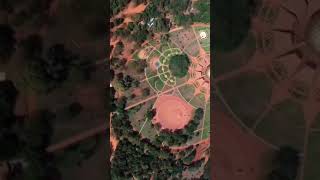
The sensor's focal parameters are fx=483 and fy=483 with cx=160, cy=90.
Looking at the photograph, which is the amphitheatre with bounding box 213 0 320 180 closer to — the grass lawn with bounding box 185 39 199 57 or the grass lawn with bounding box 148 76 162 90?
the grass lawn with bounding box 185 39 199 57

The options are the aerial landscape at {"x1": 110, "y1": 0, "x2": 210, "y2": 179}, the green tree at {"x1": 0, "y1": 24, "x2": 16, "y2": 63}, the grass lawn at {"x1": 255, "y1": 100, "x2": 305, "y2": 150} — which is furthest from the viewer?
the aerial landscape at {"x1": 110, "y1": 0, "x2": 210, "y2": 179}

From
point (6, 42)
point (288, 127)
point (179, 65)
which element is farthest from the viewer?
point (179, 65)

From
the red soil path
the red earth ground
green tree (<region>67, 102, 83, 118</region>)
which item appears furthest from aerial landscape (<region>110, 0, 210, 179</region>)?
green tree (<region>67, 102, 83, 118</region>)

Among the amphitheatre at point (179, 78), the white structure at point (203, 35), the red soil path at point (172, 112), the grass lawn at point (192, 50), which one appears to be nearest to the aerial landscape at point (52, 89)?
the amphitheatre at point (179, 78)

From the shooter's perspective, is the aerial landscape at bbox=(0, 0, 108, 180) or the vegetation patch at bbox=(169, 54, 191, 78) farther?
the vegetation patch at bbox=(169, 54, 191, 78)

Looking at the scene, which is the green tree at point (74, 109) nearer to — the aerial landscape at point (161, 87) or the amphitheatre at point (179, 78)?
the aerial landscape at point (161, 87)

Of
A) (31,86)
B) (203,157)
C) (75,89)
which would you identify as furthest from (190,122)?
(31,86)

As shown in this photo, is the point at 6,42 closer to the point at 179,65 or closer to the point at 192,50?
the point at 179,65

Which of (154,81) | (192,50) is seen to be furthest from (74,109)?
(192,50)
